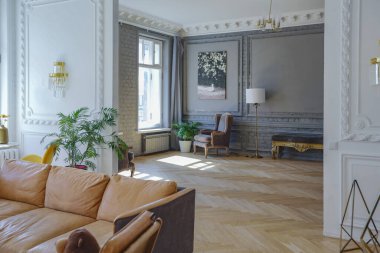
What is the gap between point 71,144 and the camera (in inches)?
168

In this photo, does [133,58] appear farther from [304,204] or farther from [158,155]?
[304,204]

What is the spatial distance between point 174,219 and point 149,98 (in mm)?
6951

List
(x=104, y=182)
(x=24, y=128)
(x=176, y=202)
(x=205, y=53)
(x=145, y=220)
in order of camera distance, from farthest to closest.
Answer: (x=205, y=53), (x=24, y=128), (x=104, y=182), (x=176, y=202), (x=145, y=220)

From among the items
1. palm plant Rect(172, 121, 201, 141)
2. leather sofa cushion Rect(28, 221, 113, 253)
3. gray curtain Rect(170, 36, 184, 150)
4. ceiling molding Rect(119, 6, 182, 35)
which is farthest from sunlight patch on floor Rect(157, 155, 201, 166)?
leather sofa cushion Rect(28, 221, 113, 253)

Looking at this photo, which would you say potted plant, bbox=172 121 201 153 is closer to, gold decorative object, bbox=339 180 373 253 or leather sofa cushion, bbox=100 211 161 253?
gold decorative object, bbox=339 180 373 253

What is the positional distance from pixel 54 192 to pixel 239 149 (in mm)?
6359

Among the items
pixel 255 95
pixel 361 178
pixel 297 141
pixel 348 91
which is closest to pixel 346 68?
pixel 348 91

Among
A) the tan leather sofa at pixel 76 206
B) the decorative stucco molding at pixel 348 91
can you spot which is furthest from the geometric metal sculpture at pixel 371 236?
the tan leather sofa at pixel 76 206

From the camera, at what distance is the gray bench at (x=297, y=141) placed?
7414 mm

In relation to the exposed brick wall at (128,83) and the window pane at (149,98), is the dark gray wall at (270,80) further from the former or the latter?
the exposed brick wall at (128,83)

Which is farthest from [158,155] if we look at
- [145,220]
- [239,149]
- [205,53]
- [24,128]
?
[145,220]

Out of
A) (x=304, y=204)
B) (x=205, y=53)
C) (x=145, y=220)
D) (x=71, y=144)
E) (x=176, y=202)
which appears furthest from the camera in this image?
(x=205, y=53)

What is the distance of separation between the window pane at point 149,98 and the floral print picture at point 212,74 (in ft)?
3.68

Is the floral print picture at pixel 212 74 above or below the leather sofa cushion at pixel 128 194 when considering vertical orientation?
above
